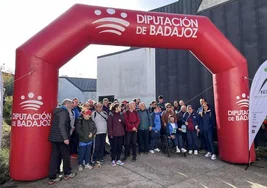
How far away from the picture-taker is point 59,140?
177 inches

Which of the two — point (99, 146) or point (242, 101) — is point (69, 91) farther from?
point (242, 101)

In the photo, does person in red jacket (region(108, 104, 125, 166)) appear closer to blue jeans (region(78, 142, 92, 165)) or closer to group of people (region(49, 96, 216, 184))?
group of people (region(49, 96, 216, 184))

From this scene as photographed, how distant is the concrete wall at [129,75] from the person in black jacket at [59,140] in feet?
27.8

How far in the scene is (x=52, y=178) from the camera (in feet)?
14.6

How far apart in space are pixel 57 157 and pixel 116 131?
1.55 meters

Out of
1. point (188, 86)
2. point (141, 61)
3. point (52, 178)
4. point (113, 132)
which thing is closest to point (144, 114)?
point (113, 132)

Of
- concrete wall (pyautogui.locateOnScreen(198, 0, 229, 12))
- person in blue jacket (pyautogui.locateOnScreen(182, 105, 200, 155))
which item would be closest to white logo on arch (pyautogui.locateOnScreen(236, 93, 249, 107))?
person in blue jacket (pyautogui.locateOnScreen(182, 105, 200, 155))

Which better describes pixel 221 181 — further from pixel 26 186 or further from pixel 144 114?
pixel 26 186

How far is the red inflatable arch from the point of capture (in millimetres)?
4500

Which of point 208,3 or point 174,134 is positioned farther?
point 208,3

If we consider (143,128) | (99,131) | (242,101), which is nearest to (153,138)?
(143,128)

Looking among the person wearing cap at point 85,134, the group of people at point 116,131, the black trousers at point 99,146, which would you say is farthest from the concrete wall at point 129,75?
the person wearing cap at point 85,134

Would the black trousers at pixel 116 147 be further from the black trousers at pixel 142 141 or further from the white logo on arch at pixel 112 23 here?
the white logo on arch at pixel 112 23

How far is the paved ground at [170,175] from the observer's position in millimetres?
4367
